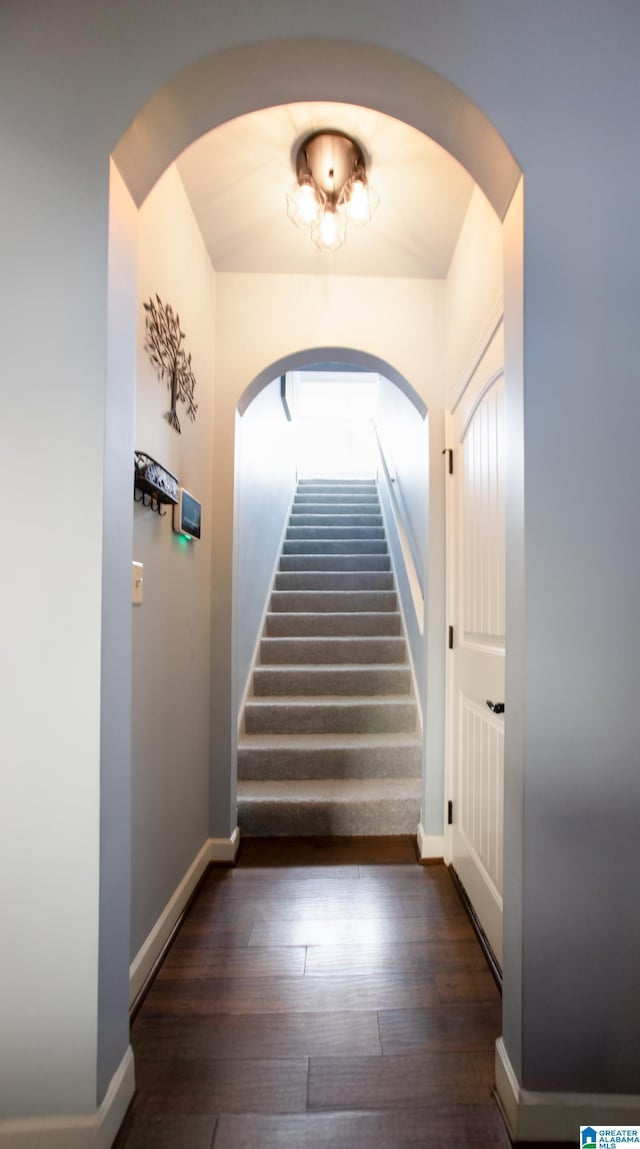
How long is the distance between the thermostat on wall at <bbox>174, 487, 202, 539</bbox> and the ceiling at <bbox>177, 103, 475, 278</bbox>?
3.60 feet

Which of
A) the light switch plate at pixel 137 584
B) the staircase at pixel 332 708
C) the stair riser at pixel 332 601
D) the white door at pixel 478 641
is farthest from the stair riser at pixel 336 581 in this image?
the light switch plate at pixel 137 584

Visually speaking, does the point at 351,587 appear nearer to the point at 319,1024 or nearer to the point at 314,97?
the point at 319,1024

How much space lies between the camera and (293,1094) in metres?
1.22

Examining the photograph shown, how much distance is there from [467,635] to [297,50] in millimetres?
1792

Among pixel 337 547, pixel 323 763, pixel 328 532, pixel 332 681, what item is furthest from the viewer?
pixel 328 532

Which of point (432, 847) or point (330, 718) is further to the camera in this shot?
point (330, 718)

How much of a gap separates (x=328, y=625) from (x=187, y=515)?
198cm

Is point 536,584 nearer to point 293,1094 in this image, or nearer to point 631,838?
point 631,838

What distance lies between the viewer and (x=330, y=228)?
6.39 feet

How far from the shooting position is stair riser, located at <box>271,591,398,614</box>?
12.9 feet

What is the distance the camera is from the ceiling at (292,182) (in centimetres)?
163

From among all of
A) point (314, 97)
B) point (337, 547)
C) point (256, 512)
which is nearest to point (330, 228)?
point (314, 97)

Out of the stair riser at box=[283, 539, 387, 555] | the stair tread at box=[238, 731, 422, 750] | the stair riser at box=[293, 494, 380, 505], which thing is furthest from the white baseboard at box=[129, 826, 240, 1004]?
the stair riser at box=[293, 494, 380, 505]

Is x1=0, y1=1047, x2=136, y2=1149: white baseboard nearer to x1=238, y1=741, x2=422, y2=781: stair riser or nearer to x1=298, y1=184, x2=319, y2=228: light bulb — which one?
x1=238, y1=741, x2=422, y2=781: stair riser
